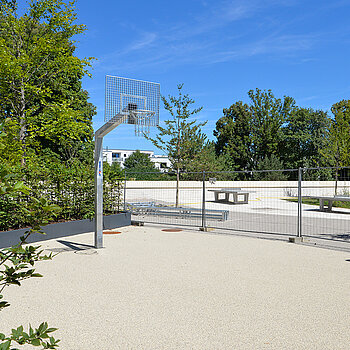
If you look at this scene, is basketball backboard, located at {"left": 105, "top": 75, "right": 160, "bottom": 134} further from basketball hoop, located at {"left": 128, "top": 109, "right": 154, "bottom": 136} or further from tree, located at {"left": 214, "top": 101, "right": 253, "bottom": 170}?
tree, located at {"left": 214, "top": 101, "right": 253, "bottom": 170}

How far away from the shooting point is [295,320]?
443 cm

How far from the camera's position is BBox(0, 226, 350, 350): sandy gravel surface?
3.96 meters

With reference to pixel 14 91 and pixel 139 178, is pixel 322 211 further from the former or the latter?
pixel 139 178

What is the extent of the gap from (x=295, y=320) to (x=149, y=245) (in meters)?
5.30

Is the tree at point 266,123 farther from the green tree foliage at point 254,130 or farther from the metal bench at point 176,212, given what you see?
the metal bench at point 176,212

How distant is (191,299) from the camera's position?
204 inches

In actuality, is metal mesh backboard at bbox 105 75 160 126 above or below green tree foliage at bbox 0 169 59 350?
above

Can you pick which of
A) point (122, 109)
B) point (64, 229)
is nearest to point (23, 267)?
point (122, 109)

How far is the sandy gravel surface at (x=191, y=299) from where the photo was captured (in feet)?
13.0

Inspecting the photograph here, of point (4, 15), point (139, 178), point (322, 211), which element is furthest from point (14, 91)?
point (139, 178)

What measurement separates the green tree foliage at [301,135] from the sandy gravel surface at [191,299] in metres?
53.9

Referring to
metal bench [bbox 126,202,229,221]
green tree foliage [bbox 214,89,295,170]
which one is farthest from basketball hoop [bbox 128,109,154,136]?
green tree foliage [bbox 214,89,295,170]

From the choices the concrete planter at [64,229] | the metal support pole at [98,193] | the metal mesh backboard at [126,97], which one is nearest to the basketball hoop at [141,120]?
the metal mesh backboard at [126,97]

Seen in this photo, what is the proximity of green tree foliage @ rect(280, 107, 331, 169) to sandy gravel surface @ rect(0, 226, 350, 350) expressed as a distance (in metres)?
53.9
